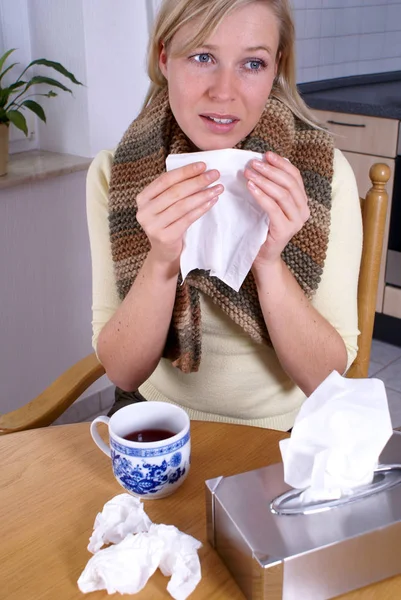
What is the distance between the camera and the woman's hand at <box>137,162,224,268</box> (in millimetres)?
798

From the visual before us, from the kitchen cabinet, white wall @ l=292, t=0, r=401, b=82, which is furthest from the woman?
white wall @ l=292, t=0, r=401, b=82

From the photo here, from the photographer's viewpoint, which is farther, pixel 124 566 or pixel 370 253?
pixel 370 253

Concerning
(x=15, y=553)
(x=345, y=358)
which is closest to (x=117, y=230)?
(x=345, y=358)

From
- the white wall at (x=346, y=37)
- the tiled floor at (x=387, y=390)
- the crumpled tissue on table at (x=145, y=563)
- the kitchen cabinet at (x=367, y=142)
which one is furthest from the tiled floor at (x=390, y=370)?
the crumpled tissue on table at (x=145, y=563)

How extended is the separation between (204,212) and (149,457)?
12.2 inches

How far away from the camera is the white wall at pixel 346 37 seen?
8.61 ft

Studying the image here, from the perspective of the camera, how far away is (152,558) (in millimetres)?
601

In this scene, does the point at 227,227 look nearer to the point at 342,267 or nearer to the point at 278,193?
the point at 278,193

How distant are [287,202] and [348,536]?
1.34ft

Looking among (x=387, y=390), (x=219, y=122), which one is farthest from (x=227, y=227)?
(x=387, y=390)

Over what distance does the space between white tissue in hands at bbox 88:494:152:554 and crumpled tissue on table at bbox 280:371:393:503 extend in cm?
15

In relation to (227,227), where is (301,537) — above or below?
below

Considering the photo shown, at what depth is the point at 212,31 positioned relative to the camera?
901 mm

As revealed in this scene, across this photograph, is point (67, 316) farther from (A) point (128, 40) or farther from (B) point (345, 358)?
(B) point (345, 358)
